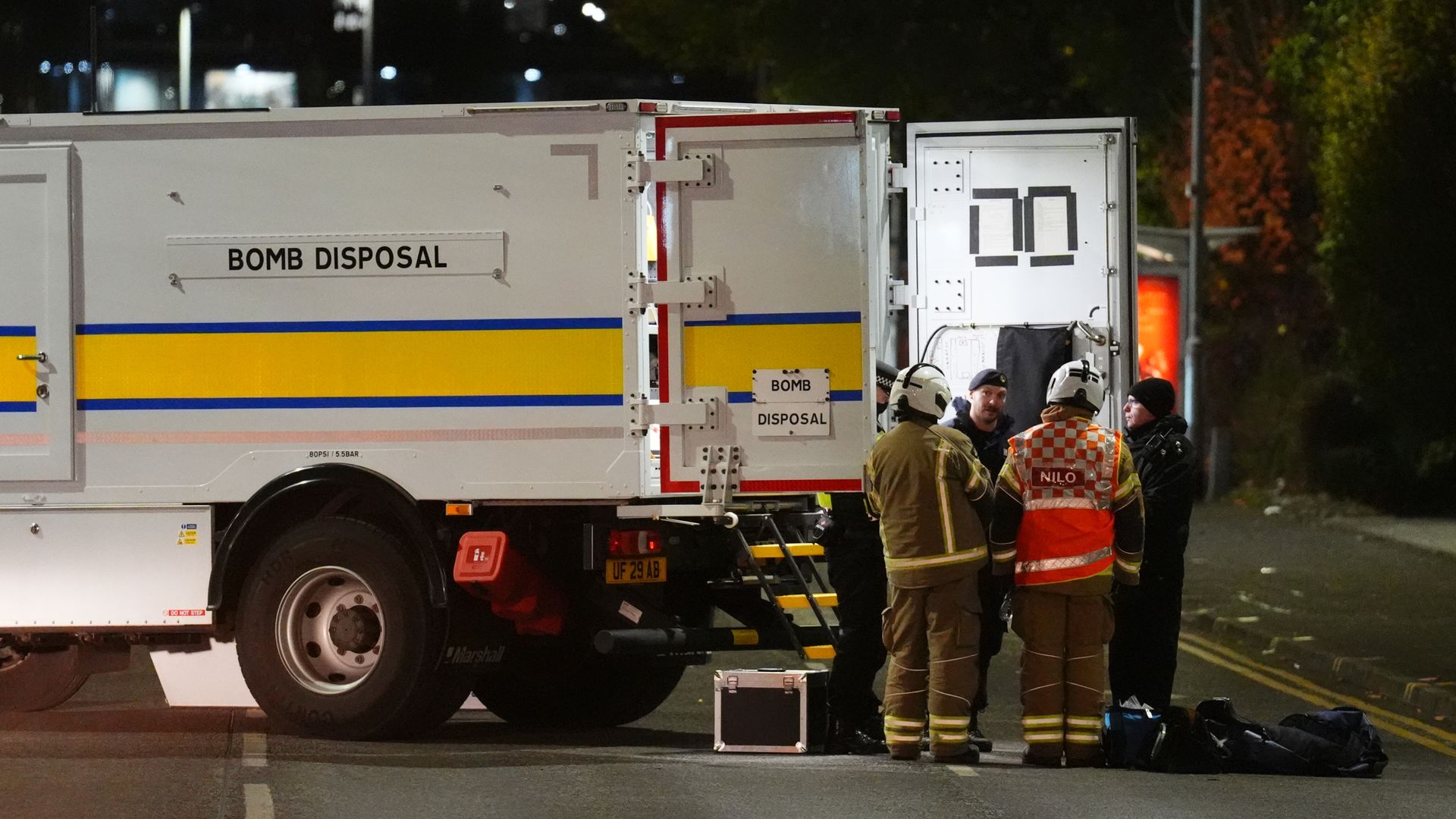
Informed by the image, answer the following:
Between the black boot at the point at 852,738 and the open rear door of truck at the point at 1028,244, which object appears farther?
the open rear door of truck at the point at 1028,244

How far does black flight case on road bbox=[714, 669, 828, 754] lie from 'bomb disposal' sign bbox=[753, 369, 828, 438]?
1082mm

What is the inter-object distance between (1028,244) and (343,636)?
393 centimetres

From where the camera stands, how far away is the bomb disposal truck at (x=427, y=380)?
31.2 feet

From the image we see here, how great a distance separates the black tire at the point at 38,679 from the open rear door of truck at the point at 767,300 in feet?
11.8

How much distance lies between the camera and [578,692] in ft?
35.2

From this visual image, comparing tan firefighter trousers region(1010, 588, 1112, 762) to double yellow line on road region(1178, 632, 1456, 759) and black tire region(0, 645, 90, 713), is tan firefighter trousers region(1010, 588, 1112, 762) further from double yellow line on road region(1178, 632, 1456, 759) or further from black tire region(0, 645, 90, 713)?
black tire region(0, 645, 90, 713)

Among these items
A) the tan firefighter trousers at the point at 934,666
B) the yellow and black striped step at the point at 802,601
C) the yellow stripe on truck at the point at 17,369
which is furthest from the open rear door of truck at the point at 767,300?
the yellow stripe on truck at the point at 17,369

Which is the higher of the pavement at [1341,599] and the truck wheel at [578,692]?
the truck wheel at [578,692]

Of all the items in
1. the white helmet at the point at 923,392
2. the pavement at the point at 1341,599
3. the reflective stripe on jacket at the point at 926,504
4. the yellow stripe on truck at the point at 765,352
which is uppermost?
the yellow stripe on truck at the point at 765,352

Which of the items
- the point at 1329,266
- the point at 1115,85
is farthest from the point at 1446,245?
the point at 1115,85

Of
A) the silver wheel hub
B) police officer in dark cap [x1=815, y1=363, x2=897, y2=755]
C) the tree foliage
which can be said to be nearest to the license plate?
police officer in dark cap [x1=815, y1=363, x2=897, y2=755]

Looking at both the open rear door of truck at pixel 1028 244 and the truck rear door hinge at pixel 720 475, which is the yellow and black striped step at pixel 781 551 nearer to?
the truck rear door hinge at pixel 720 475

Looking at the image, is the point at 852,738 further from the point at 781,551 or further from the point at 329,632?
the point at 329,632

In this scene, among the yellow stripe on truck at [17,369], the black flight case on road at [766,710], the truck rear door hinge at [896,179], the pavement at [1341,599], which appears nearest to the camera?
the black flight case on road at [766,710]
